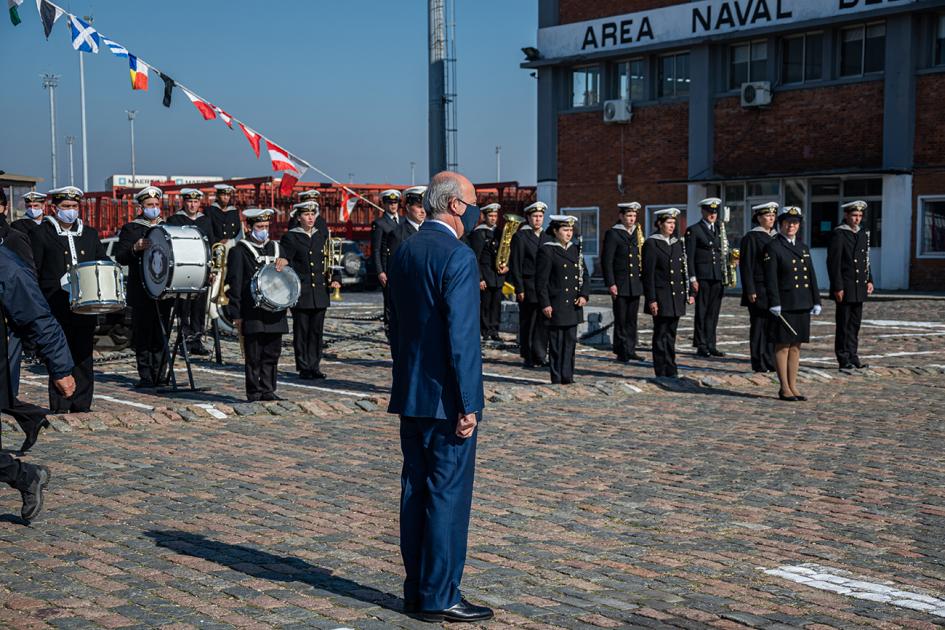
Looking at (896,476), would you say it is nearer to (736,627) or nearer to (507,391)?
(736,627)

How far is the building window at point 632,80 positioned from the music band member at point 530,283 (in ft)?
72.4

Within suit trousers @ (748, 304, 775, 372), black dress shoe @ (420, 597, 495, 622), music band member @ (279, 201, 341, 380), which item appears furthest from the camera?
suit trousers @ (748, 304, 775, 372)

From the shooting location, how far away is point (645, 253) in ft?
49.2

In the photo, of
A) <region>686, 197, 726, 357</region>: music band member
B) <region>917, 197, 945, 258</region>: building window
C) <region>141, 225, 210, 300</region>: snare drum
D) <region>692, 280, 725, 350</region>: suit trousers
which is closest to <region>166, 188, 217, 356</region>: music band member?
<region>141, 225, 210, 300</region>: snare drum

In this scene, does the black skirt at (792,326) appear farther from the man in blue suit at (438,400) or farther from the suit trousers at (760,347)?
the man in blue suit at (438,400)

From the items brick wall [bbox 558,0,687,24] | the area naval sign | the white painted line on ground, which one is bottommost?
the white painted line on ground

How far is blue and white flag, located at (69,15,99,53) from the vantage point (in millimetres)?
13914

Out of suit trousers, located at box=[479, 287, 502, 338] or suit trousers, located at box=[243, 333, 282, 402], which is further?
suit trousers, located at box=[479, 287, 502, 338]

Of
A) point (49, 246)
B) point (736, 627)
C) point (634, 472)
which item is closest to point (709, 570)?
point (736, 627)

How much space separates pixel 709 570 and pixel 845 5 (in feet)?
92.9

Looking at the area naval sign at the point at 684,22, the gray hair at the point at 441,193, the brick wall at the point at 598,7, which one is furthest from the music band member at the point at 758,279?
the brick wall at the point at 598,7

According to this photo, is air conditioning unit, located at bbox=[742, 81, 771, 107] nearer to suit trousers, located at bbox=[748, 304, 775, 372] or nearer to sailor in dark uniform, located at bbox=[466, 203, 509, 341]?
sailor in dark uniform, located at bbox=[466, 203, 509, 341]

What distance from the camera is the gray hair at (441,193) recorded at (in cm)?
558

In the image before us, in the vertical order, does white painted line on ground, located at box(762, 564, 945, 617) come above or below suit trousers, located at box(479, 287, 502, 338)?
below
